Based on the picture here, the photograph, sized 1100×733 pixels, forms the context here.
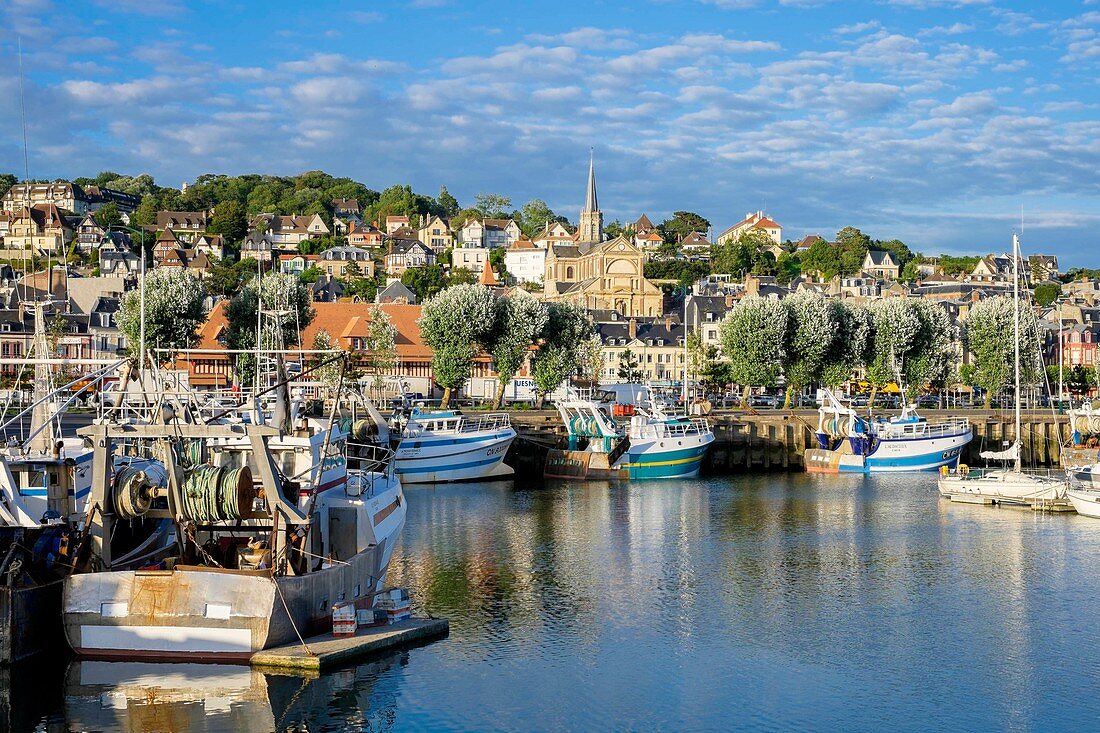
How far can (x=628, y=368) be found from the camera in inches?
4786

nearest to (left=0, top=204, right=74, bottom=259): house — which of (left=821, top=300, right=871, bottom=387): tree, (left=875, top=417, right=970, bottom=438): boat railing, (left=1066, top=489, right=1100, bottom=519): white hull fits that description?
(left=821, top=300, right=871, bottom=387): tree

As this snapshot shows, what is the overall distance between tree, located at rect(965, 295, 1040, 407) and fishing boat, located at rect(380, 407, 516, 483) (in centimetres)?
4262

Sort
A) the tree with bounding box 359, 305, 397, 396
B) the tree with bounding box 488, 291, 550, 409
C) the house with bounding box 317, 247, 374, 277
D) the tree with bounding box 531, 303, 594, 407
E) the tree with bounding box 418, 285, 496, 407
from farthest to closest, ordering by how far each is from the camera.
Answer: the house with bounding box 317, 247, 374, 277 < the tree with bounding box 359, 305, 397, 396 < the tree with bounding box 531, 303, 594, 407 < the tree with bounding box 488, 291, 550, 409 < the tree with bounding box 418, 285, 496, 407

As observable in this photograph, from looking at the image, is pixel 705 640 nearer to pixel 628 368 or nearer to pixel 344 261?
pixel 628 368

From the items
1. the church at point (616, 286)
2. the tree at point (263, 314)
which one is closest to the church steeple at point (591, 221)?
the church at point (616, 286)

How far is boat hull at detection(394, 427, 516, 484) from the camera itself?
216ft

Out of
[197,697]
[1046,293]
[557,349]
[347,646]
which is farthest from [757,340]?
[1046,293]

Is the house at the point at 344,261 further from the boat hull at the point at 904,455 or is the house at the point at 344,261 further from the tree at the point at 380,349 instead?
the boat hull at the point at 904,455

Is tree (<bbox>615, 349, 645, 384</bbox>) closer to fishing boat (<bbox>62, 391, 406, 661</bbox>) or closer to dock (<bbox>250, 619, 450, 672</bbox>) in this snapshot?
dock (<bbox>250, 619, 450, 672</bbox>)

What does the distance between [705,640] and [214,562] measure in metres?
11.7

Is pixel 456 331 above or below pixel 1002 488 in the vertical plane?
above

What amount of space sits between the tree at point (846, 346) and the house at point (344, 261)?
344 feet

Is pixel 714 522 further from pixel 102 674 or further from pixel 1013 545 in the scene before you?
pixel 102 674

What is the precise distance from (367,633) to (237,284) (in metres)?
136
